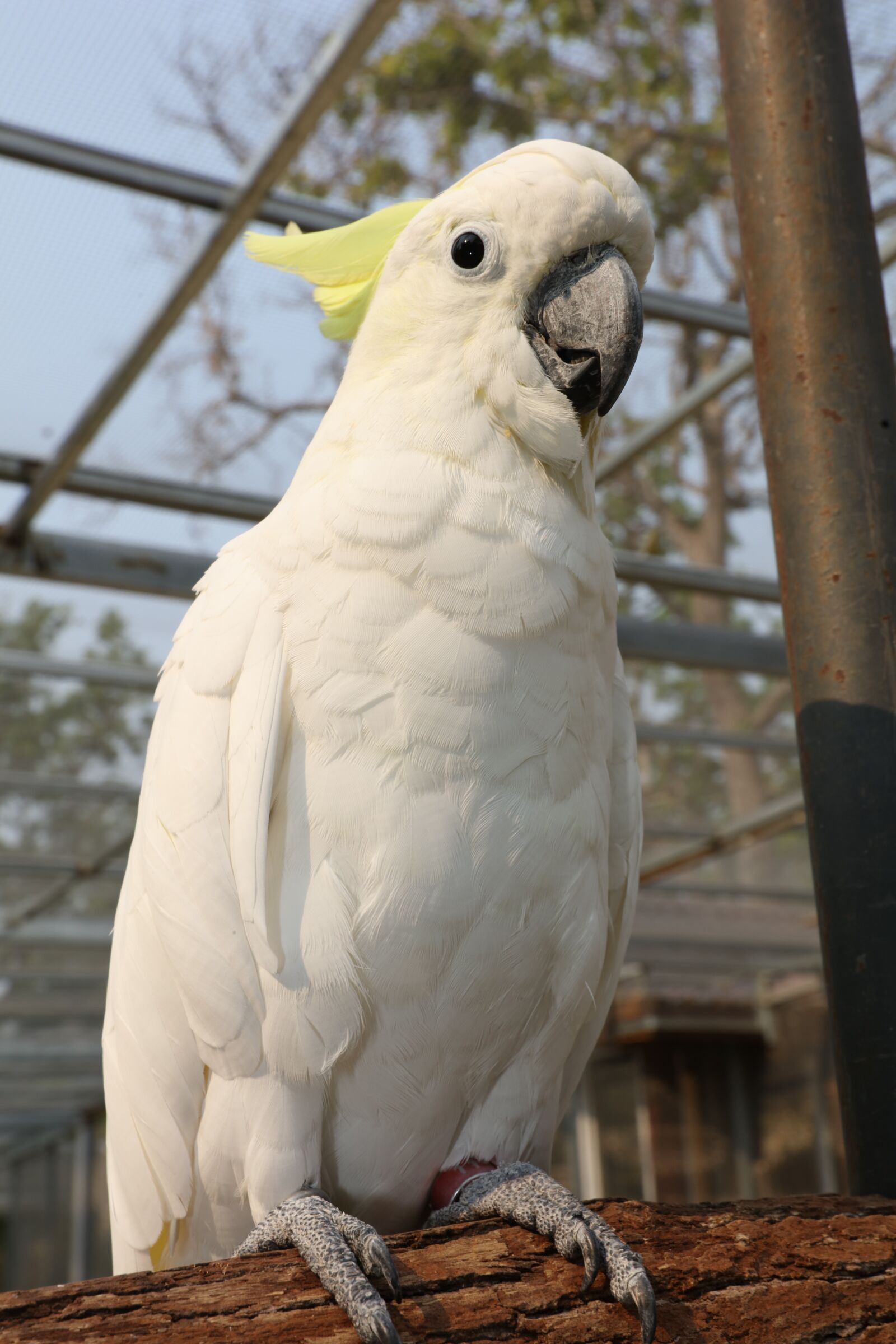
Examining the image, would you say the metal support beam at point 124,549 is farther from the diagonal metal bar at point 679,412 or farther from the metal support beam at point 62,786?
the metal support beam at point 62,786

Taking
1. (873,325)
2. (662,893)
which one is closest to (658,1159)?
(662,893)

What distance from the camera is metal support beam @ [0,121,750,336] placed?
134 inches

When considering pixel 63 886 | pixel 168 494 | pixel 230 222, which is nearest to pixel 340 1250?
pixel 230 222

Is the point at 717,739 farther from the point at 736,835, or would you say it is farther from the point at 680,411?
the point at 680,411

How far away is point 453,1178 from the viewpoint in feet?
6.28

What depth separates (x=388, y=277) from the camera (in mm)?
2082

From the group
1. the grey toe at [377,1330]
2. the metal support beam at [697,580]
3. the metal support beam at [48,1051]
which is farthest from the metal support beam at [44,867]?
the grey toe at [377,1330]

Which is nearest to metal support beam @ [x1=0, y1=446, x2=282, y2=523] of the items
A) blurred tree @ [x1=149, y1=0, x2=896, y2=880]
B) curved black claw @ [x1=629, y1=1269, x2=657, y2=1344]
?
blurred tree @ [x1=149, y1=0, x2=896, y2=880]

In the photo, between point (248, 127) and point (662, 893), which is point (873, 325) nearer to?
point (248, 127)

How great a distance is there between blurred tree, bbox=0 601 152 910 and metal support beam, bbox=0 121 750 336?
2.29 meters

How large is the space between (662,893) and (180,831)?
22.7ft

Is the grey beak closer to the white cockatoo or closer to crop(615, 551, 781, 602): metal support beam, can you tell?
the white cockatoo

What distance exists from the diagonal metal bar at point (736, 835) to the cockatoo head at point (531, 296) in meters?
5.27

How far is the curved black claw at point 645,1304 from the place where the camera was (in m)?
1.39
